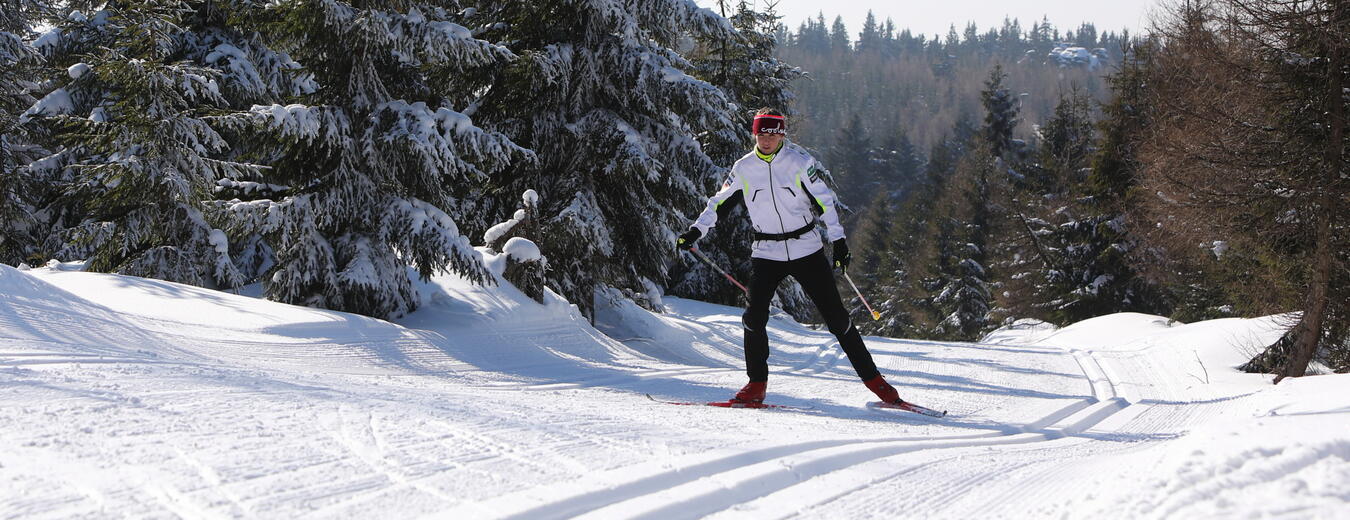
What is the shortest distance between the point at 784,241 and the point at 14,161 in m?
16.4

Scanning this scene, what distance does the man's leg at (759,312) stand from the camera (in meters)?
5.43

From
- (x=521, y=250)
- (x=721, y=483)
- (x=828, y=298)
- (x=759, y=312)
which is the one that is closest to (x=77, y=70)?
(x=521, y=250)

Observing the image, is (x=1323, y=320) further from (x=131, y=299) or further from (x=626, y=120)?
(x=131, y=299)

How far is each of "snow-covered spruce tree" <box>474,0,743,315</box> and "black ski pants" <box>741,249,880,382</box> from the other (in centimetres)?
604

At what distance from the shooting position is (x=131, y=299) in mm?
6613

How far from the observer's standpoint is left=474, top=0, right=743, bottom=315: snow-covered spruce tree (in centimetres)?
1159

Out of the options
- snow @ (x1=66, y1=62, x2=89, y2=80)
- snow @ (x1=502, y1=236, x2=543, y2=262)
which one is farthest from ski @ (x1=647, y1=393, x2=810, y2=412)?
snow @ (x1=66, y1=62, x2=89, y2=80)

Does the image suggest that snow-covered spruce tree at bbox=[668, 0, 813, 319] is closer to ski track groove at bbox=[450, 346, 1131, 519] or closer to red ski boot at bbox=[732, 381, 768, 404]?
red ski boot at bbox=[732, 381, 768, 404]

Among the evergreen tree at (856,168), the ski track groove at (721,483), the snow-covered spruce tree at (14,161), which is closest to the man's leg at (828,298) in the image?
the ski track groove at (721,483)

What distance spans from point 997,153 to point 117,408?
44.0 metres

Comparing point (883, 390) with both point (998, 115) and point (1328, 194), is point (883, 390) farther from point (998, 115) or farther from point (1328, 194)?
point (998, 115)

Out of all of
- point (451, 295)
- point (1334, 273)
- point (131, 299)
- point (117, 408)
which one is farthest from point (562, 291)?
point (1334, 273)

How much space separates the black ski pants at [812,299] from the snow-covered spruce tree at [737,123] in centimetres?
1000

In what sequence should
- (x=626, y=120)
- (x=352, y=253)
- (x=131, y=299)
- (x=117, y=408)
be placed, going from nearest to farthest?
(x=117, y=408) → (x=131, y=299) → (x=352, y=253) → (x=626, y=120)
